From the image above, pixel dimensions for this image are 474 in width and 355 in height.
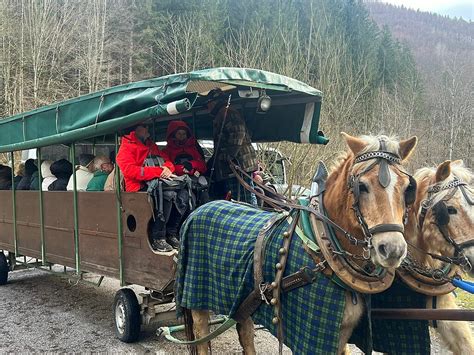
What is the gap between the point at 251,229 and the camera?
10.9 feet

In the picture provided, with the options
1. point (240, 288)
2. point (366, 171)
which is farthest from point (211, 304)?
point (366, 171)

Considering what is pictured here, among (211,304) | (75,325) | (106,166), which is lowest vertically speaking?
(75,325)

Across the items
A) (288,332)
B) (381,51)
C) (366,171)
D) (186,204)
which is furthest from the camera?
(381,51)

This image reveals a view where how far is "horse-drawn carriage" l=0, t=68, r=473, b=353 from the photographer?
258 centimetres

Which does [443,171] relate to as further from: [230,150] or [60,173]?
[60,173]

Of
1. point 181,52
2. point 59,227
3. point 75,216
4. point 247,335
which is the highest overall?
point 181,52

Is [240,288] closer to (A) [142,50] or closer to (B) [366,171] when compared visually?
(B) [366,171]

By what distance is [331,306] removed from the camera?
263 cm

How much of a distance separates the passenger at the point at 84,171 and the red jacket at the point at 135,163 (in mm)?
1232

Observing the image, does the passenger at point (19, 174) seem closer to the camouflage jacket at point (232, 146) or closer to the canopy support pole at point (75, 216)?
the canopy support pole at point (75, 216)

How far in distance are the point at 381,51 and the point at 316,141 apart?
83.6ft

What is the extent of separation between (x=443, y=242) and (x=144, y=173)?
2.72 m

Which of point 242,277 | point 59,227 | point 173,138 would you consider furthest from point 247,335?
point 59,227

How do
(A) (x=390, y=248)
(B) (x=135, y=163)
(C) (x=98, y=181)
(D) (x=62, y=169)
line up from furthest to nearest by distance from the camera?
(D) (x=62, y=169) < (C) (x=98, y=181) < (B) (x=135, y=163) < (A) (x=390, y=248)
